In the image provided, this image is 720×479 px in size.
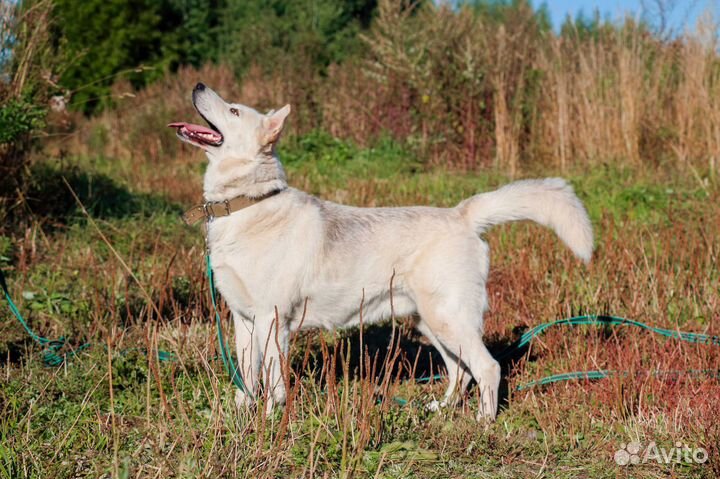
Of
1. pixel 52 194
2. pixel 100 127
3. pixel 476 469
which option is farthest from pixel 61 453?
pixel 100 127

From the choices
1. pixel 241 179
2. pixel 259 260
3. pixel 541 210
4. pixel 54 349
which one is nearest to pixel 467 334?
pixel 541 210

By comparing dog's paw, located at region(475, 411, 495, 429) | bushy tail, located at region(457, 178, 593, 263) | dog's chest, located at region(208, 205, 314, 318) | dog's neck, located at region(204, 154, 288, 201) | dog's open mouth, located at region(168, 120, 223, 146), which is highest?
dog's open mouth, located at region(168, 120, 223, 146)

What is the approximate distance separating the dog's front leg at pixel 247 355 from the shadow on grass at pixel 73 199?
3673 mm

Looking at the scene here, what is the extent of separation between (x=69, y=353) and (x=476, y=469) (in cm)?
260

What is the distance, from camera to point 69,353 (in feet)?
14.1

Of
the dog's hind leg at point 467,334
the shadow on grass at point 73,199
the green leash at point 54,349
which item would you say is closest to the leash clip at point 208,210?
the green leash at point 54,349

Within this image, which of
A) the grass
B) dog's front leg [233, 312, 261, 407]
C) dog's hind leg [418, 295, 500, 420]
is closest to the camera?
the grass

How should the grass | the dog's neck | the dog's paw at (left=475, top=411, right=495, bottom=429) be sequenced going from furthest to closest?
the dog's neck → the dog's paw at (left=475, top=411, right=495, bottom=429) → the grass

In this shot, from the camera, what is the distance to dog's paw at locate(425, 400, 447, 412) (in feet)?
12.3

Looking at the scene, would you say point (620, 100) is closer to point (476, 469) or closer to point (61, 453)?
point (476, 469)

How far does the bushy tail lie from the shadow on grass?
445 centimetres

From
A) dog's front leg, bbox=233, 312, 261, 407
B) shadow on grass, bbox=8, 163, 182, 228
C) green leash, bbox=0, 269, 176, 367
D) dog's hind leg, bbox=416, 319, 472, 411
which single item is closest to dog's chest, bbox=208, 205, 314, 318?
dog's front leg, bbox=233, 312, 261, 407

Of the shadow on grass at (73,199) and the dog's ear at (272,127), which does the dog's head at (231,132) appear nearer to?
the dog's ear at (272,127)

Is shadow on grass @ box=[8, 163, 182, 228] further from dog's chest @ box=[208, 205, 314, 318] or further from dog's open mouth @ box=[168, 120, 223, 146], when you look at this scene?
dog's chest @ box=[208, 205, 314, 318]
